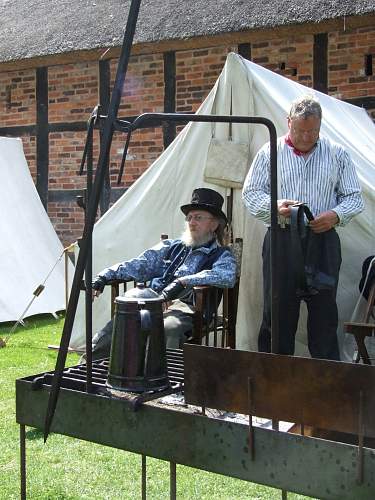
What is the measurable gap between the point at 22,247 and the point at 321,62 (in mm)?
3132

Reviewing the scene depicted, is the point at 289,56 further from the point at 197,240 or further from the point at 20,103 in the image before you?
the point at 197,240

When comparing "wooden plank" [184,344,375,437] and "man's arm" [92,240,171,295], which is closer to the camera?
"wooden plank" [184,344,375,437]

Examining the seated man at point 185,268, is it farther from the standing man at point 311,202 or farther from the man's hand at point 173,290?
the standing man at point 311,202

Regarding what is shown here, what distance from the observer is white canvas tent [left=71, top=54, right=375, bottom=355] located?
4.02m

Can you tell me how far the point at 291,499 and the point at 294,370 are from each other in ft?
Answer: 3.67

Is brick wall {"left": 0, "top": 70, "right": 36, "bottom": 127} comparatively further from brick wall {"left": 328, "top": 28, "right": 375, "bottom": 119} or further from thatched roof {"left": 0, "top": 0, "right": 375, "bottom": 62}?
brick wall {"left": 328, "top": 28, "right": 375, "bottom": 119}

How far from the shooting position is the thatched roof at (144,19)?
20.3 ft

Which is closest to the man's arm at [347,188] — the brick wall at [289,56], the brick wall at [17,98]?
the brick wall at [289,56]

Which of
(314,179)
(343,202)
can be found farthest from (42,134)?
(343,202)

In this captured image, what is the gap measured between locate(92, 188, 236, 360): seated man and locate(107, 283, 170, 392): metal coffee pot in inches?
59.5

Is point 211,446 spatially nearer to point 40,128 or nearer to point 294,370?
point 294,370

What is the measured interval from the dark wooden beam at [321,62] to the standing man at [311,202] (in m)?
3.19

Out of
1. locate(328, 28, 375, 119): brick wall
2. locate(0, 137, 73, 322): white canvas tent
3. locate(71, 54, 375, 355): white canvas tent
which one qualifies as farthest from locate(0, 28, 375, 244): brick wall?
locate(71, 54, 375, 355): white canvas tent

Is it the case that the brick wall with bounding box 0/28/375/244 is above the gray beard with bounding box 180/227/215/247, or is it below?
above
